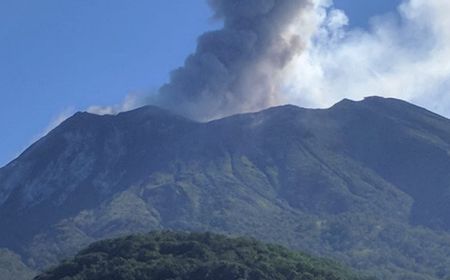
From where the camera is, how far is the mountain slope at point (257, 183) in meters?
140

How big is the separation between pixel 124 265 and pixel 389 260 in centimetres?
6311

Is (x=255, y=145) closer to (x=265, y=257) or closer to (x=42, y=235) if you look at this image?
(x=42, y=235)

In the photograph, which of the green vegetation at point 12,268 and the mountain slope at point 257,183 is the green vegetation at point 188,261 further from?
the green vegetation at point 12,268

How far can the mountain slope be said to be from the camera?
459ft

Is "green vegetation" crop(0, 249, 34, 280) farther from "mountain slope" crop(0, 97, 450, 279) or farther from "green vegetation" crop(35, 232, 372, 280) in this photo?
"green vegetation" crop(35, 232, 372, 280)

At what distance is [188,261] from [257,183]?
8968cm

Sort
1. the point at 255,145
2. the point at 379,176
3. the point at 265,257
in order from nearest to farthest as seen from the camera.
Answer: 1. the point at 265,257
2. the point at 379,176
3. the point at 255,145

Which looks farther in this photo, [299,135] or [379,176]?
[299,135]

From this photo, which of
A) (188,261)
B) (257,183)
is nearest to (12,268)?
(257,183)

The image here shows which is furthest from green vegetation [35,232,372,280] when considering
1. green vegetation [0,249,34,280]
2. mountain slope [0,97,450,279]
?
green vegetation [0,249,34,280]

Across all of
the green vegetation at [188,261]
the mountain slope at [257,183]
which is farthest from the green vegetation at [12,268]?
the green vegetation at [188,261]

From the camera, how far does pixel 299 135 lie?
18012 cm

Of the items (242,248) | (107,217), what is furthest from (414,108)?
(242,248)

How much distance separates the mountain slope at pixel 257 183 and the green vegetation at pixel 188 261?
4224cm
